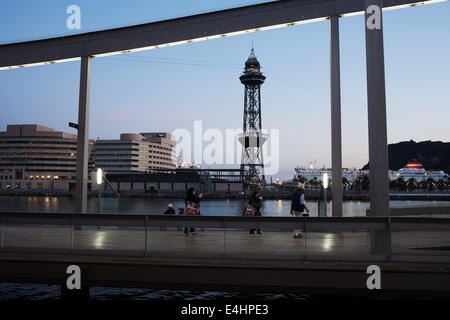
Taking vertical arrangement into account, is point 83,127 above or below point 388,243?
above

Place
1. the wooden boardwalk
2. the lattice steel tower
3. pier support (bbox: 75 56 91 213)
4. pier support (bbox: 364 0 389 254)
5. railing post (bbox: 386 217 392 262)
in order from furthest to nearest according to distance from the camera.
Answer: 1. the lattice steel tower
2. pier support (bbox: 75 56 91 213)
3. pier support (bbox: 364 0 389 254)
4. the wooden boardwalk
5. railing post (bbox: 386 217 392 262)

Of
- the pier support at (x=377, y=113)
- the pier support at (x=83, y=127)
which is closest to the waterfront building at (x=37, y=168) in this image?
the pier support at (x=83, y=127)

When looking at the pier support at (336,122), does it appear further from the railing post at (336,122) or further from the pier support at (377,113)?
the pier support at (377,113)

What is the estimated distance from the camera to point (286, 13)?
12.3m

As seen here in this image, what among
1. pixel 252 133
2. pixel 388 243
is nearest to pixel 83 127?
pixel 388 243

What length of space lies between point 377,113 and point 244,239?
3794 millimetres

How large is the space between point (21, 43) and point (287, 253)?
12.8m

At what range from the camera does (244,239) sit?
27.1 feet

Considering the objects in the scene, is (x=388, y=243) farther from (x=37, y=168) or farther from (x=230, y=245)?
(x=37, y=168)

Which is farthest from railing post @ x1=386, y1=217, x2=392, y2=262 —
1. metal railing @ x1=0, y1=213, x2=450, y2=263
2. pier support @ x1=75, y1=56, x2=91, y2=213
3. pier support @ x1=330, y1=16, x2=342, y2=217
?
pier support @ x1=75, y1=56, x2=91, y2=213

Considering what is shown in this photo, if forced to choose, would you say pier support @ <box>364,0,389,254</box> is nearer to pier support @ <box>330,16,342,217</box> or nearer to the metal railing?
the metal railing

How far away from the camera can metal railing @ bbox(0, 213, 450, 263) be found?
23.9 feet

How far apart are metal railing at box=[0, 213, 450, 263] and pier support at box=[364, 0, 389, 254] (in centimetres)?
95

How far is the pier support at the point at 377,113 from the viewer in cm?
824
